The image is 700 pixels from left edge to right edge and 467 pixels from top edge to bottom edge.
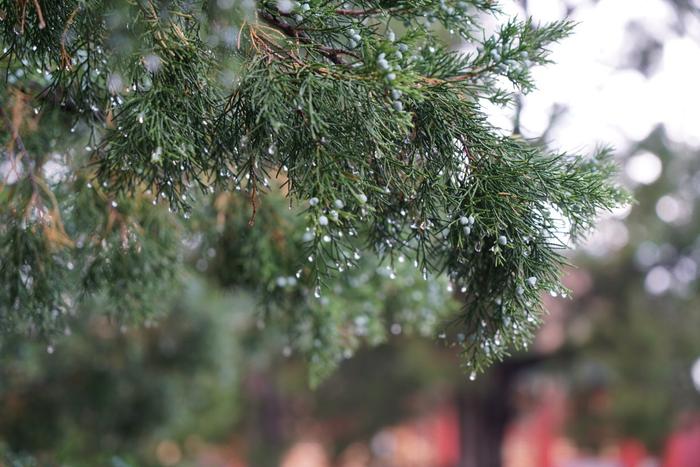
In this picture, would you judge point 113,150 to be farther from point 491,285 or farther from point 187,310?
point 187,310

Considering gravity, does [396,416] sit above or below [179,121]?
above

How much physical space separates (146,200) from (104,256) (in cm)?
29

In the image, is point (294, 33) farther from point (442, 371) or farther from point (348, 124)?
point (442, 371)

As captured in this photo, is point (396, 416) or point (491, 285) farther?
point (396, 416)

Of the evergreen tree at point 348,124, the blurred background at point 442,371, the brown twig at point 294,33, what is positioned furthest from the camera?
the blurred background at point 442,371

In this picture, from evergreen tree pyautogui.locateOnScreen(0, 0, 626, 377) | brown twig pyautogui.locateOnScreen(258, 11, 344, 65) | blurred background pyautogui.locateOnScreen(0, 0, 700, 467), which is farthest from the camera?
blurred background pyautogui.locateOnScreen(0, 0, 700, 467)

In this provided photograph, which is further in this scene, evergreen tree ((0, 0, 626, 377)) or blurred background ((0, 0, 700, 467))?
blurred background ((0, 0, 700, 467))

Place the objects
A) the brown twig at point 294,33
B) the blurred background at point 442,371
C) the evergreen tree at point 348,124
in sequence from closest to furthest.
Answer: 1. the evergreen tree at point 348,124
2. the brown twig at point 294,33
3. the blurred background at point 442,371

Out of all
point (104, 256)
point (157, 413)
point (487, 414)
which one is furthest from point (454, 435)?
point (104, 256)

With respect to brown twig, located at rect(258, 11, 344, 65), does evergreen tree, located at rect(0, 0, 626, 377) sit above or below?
below

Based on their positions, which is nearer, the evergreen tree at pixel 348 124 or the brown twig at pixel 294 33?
the evergreen tree at pixel 348 124

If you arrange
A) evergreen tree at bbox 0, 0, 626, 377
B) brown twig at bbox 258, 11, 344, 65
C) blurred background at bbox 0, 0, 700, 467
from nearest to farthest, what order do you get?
evergreen tree at bbox 0, 0, 626, 377, brown twig at bbox 258, 11, 344, 65, blurred background at bbox 0, 0, 700, 467

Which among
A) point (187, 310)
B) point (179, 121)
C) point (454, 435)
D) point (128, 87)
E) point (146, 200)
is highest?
point (454, 435)

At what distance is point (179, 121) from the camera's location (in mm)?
1929
